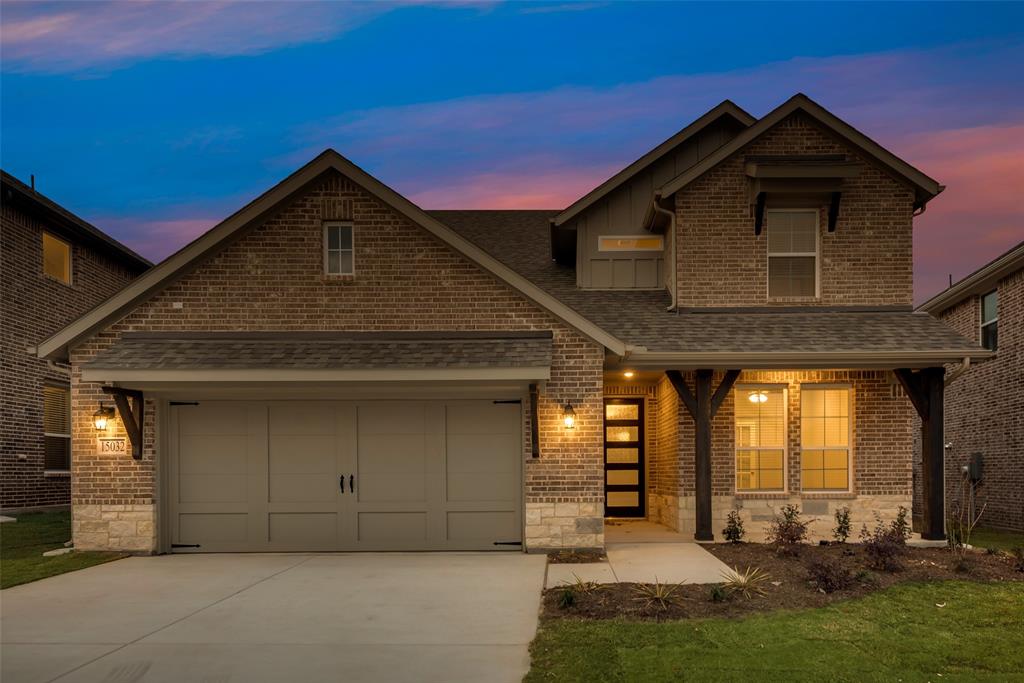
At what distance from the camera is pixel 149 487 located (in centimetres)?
1295

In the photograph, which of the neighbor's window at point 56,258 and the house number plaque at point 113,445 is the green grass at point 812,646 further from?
the neighbor's window at point 56,258

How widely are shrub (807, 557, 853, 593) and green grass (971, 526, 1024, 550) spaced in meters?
5.44

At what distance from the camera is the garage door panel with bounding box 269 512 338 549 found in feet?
43.3

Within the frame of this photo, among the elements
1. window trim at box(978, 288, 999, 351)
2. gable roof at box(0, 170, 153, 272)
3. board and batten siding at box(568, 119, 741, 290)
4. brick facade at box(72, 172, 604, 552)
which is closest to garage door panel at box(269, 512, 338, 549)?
brick facade at box(72, 172, 604, 552)

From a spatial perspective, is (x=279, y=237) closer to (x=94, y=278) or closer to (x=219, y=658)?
(x=219, y=658)

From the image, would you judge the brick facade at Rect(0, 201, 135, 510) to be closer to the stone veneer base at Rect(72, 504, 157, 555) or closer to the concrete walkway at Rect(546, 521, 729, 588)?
the stone veneer base at Rect(72, 504, 157, 555)

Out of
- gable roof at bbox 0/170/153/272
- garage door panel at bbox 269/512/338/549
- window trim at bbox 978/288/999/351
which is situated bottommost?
garage door panel at bbox 269/512/338/549

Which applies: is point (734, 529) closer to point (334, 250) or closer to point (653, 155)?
point (653, 155)

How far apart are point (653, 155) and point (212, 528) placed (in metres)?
10.3

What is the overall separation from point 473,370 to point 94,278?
15824 mm

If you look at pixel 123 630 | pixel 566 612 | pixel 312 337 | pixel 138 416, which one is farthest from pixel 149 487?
pixel 566 612

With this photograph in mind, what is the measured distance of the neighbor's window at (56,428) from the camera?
20719 mm

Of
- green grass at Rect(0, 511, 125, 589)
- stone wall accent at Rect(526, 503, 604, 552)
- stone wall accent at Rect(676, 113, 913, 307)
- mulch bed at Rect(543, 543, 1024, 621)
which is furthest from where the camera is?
stone wall accent at Rect(676, 113, 913, 307)

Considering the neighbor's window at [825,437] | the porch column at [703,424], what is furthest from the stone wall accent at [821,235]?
the porch column at [703,424]
